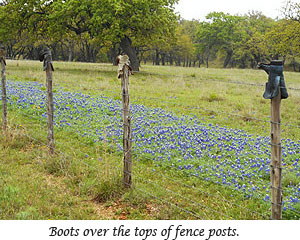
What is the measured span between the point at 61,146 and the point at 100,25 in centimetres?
1861

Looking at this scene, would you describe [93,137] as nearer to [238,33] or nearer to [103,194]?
[103,194]

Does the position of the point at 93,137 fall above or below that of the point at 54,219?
above

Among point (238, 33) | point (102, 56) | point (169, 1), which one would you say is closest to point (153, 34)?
point (169, 1)

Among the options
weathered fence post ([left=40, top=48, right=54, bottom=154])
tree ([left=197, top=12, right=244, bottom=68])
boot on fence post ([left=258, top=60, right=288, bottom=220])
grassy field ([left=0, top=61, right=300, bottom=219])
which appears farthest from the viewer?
tree ([left=197, top=12, right=244, bottom=68])

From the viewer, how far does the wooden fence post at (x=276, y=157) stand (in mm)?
3652

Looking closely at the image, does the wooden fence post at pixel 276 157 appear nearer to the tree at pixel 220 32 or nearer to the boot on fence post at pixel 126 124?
the boot on fence post at pixel 126 124

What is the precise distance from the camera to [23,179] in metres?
5.67

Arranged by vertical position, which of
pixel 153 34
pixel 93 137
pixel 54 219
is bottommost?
pixel 54 219

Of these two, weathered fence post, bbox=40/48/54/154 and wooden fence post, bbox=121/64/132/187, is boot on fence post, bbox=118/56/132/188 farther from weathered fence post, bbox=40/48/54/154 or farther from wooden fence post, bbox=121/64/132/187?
weathered fence post, bbox=40/48/54/154

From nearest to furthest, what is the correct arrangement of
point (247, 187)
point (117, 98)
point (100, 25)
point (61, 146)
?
point (247, 187) < point (61, 146) < point (117, 98) < point (100, 25)

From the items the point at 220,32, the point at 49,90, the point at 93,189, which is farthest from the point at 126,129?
the point at 220,32

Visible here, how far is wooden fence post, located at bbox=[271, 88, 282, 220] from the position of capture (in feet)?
12.0

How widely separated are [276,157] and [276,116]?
51cm

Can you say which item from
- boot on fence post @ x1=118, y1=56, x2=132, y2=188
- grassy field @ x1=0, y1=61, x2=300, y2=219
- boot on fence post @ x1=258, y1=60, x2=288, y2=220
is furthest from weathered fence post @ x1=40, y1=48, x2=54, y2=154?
boot on fence post @ x1=258, y1=60, x2=288, y2=220
